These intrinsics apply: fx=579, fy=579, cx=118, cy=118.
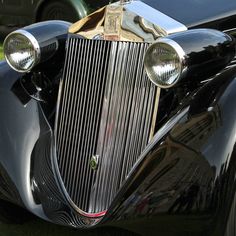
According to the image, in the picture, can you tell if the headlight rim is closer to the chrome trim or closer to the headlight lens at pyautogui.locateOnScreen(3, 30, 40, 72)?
the chrome trim

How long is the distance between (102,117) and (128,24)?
17.6 inches

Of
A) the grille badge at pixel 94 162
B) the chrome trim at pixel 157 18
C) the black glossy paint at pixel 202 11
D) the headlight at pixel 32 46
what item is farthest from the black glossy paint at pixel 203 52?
the headlight at pixel 32 46

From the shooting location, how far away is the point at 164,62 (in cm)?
240

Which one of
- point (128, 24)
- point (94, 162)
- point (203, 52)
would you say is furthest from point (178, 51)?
point (94, 162)

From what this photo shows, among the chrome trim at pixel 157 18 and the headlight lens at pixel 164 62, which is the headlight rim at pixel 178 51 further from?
the chrome trim at pixel 157 18

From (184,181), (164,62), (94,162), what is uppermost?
(164,62)

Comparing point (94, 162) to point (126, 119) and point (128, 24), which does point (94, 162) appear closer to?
point (126, 119)

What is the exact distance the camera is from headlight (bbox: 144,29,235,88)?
7.80 feet

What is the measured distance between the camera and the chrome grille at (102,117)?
8.56 feet

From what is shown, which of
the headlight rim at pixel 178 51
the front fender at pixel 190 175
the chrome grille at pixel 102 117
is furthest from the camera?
the chrome grille at pixel 102 117

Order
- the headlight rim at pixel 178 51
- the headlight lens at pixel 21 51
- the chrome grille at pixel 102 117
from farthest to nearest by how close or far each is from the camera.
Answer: the headlight lens at pixel 21 51 → the chrome grille at pixel 102 117 → the headlight rim at pixel 178 51

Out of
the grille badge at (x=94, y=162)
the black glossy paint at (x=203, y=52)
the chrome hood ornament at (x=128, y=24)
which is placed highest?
the chrome hood ornament at (x=128, y=24)

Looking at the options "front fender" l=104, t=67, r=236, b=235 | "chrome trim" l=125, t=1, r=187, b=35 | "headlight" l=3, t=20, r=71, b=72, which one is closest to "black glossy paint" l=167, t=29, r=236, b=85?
"front fender" l=104, t=67, r=236, b=235

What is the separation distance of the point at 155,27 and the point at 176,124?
534 mm
